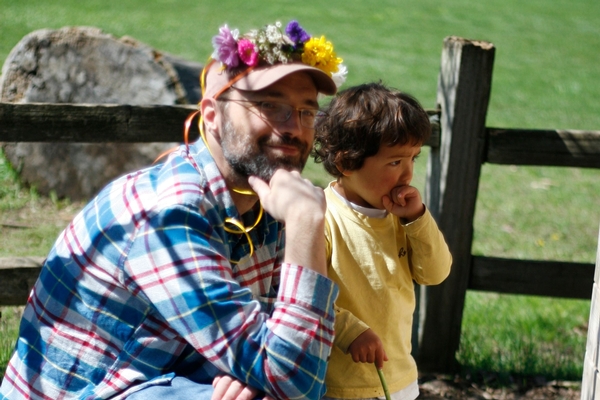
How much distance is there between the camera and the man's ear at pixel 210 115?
233cm

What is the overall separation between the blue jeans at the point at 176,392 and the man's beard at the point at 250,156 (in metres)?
0.61

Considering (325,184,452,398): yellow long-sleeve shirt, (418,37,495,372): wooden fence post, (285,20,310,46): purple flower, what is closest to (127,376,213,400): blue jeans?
(325,184,452,398): yellow long-sleeve shirt

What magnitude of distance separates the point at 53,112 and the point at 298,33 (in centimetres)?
148

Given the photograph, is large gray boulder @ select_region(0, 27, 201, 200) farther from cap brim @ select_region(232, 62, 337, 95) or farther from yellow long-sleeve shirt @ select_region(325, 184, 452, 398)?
cap brim @ select_region(232, 62, 337, 95)

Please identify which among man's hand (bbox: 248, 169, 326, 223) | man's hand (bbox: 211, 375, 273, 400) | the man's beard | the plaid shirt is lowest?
man's hand (bbox: 211, 375, 273, 400)

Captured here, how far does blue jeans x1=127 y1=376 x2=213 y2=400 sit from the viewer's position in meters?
2.13

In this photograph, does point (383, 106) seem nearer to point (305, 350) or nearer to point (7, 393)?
point (305, 350)

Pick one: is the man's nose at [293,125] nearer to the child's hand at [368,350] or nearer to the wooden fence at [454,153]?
the child's hand at [368,350]

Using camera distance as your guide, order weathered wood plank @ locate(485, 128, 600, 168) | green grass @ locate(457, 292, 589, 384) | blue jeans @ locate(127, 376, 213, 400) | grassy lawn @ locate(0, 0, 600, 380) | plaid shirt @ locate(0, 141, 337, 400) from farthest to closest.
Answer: grassy lawn @ locate(0, 0, 600, 380)
green grass @ locate(457, 292, 589, 384)
weathered wood plank @ locate(485, 128, 600, 168)
blue jeans @ locate(127, 376, 213, 400)
plaid shirt @ locate(0, 141, 337, 400)

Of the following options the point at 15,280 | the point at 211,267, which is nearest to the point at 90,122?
the point at 15,280

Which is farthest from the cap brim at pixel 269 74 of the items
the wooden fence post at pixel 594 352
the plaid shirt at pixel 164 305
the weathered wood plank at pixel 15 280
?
the weathered wood plank at pixel 15 280

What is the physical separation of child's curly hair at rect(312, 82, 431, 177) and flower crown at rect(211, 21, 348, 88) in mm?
306

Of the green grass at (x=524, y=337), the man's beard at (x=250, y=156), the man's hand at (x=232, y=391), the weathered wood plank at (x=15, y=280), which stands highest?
the man's beard at (x=250, y=156)

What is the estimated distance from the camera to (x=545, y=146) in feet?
12.0
